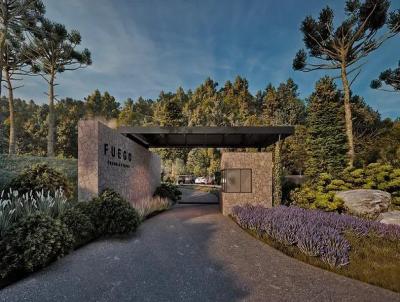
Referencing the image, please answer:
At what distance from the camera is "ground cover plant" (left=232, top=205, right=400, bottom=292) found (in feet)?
15.4

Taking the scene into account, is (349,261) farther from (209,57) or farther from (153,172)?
(209,57)

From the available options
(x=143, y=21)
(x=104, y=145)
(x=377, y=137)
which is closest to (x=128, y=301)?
(x=104, y=145)

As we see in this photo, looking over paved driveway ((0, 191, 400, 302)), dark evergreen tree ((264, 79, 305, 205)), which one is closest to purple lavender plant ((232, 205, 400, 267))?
paved driveway ((0, 191, 400, 302))

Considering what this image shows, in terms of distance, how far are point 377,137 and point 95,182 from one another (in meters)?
26.2

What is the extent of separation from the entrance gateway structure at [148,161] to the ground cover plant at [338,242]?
8.55ft

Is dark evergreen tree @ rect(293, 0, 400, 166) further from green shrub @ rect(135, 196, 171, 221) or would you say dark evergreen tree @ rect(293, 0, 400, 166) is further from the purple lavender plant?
green shrub @ rect(135, 196, 171, 221)

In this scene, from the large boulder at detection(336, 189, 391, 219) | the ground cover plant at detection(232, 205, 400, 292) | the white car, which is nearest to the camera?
the ground cover plant at detection(232, 205, 400, 292)

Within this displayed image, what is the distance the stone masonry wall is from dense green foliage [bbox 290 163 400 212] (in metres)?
1.77

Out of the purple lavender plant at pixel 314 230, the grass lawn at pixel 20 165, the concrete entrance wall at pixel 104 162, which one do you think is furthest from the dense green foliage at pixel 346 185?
the grass lawn at pixel 20 165

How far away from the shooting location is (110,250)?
5.25 meters

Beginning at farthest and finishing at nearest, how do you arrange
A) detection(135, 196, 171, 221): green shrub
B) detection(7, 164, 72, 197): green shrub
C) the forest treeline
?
1. the forest treeline
2. detection(135, 196, 171, 221): green shrub
3. detection(7, 164, 72, 197): green shrub

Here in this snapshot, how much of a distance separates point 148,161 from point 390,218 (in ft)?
39.2

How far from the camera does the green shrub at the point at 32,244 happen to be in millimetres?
3877

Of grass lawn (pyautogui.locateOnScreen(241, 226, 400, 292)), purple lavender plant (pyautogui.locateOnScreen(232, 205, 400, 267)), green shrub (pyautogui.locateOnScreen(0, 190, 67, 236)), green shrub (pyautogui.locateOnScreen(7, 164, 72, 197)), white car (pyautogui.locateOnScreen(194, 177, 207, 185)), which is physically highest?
green shrub (pyautogui.locateOnScreen(7, 164, 72, 197))
